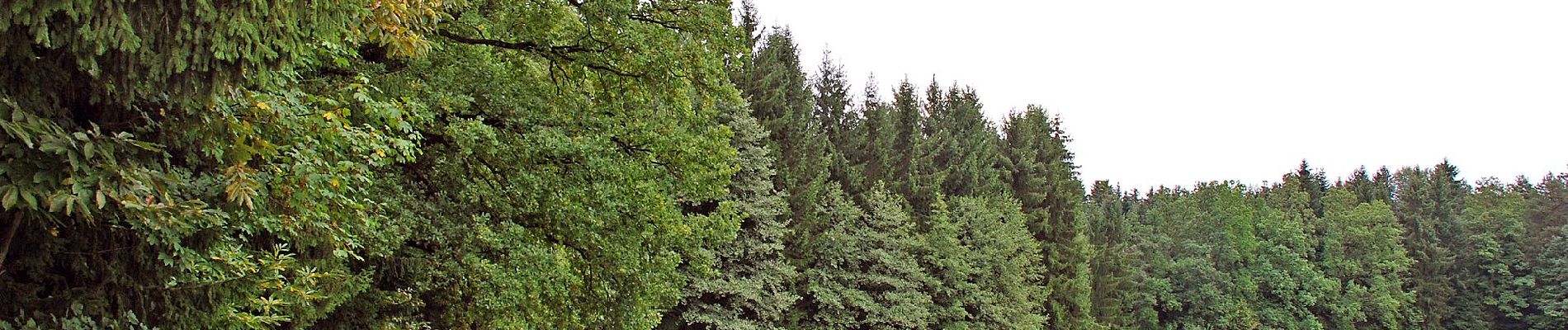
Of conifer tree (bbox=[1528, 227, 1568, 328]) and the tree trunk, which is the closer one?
the tree trunk

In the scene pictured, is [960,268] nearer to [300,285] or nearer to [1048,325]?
[1048,325]

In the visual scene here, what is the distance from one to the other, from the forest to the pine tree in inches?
116

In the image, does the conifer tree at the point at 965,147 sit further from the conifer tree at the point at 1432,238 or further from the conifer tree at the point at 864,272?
the conifer tree at the point at 1432,238

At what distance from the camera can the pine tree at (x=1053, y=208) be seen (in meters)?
36.4

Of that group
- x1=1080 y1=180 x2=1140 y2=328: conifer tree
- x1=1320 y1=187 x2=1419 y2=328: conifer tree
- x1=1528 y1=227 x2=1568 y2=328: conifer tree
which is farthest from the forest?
x1=1528 y1=227 x2=1568 y2=328: conifer tree

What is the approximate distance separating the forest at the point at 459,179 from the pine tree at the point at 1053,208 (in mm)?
2937

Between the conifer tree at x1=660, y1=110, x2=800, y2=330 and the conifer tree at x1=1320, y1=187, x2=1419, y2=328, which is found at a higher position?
the conifer tree at x1=1320, y1=187, x2=1419, y2=328

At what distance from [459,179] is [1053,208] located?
29057 mm

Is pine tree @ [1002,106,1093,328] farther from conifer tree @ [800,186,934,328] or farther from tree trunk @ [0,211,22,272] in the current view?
tree trunk @ [0,211,22,272]

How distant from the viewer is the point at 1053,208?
37781 mm

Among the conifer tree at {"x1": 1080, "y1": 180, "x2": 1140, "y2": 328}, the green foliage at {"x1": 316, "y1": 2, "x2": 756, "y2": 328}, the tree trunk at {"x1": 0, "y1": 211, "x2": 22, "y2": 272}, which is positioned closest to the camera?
the tree trunk at {"x1": 0, "y1": 211, "x2": 22, "y2": 272}

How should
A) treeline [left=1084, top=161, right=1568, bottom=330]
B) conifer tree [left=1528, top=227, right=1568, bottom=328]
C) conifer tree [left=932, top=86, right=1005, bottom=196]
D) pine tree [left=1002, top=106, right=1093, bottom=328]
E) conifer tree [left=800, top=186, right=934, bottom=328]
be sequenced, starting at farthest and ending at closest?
conifer tree [left=1528, top=227, right=1568, bottom=328] → treeline [left=1084, top=161, right=1568, bottom=330] → pine tree [left=1002, top=106, right=1093, bottom=328] → conifer tree [left=932, top=86, right=1005, bottom=196] → conifer tree [left=800, top=186, right=934, bottom=328]

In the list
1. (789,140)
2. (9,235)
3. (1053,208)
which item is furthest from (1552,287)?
(9,235)

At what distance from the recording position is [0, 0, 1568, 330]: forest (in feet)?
15.9
